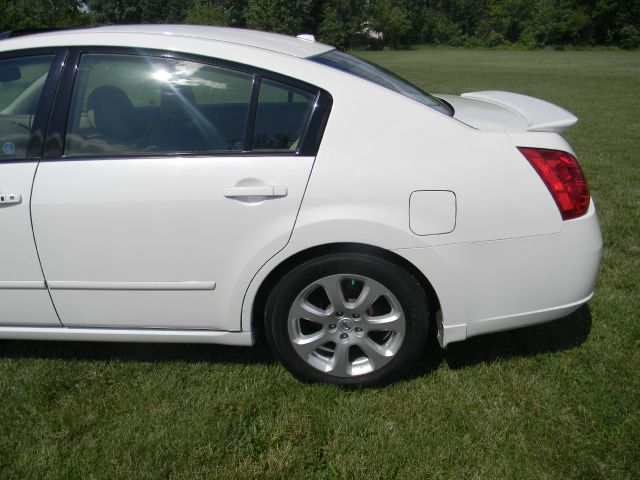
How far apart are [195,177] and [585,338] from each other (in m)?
2.32

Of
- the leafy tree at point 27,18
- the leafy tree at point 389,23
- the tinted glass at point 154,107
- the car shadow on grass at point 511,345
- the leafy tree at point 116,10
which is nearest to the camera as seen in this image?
the tinted glass at point 154,107

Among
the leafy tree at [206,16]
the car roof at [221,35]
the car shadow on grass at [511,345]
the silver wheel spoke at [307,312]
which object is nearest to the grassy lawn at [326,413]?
the car shadow on grass at [511,345]

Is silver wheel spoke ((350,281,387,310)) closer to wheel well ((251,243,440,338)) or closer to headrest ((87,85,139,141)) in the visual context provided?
wheel well ((251,243,440,338))

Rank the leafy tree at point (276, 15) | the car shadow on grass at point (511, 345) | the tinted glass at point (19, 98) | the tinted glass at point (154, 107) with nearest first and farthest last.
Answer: the tinted glass at point (154, 107), the tinted glass at point (19, 98), the car shadow on grass at point (511, 345), the leafy tree at point (276, 15)

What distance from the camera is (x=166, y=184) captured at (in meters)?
2.57

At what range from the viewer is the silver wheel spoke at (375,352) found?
2.81m

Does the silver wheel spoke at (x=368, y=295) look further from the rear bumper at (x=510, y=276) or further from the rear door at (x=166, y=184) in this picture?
the rear door at (x=166, y=184)

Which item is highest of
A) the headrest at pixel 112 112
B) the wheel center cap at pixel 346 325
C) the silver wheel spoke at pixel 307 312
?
the headrest at pixel 112 112

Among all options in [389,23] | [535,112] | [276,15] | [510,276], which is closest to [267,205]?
[510,276]

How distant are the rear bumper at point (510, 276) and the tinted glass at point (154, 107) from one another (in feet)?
3.26

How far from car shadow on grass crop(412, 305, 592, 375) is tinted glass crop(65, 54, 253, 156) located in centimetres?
156

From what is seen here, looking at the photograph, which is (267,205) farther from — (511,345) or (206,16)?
(206,16)

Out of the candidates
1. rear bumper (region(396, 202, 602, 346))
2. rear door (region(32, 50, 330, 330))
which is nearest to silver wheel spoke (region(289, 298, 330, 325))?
rear door (region(32, 50, 330, 330))

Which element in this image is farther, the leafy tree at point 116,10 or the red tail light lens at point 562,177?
the leafy tree at point 116,10
